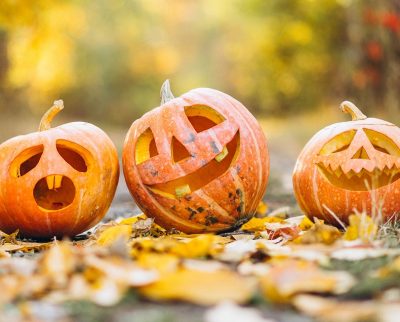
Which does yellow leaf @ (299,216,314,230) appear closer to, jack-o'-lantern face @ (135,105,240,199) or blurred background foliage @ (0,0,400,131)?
jack-o'-lantern face @ (135,105,240,199)

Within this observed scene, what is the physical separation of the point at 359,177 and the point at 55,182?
157 centimetres

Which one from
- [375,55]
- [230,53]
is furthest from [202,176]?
[230,53]

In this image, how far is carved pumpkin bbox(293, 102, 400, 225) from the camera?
9.77ft

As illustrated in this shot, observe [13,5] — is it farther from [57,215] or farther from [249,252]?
[249,252]

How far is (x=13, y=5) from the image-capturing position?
350 inches

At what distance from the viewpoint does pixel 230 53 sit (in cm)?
2859

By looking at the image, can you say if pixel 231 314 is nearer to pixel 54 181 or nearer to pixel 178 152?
pixel 178 152

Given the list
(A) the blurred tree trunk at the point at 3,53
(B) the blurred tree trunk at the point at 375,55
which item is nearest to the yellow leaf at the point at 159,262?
(B) the blurred tree trunk at the point at 375,55

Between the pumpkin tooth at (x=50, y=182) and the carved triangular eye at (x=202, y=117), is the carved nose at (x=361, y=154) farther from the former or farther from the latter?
the pumpkin tooth at (x=50, y=182)

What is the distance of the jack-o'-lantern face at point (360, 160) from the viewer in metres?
2.96

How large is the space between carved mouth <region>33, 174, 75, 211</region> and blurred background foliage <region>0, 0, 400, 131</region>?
27.7 feet

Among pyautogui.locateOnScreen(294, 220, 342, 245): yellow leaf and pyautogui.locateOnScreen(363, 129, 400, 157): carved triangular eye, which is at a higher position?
pyautogui.locateOnScreen(363, 129, 400, 157): carved triangular eye

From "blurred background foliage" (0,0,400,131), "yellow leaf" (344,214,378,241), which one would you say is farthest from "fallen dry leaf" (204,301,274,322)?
"blurred background foliage" (0,0,400,131)

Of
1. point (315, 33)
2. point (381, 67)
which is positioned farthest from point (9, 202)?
point (315, 33)
